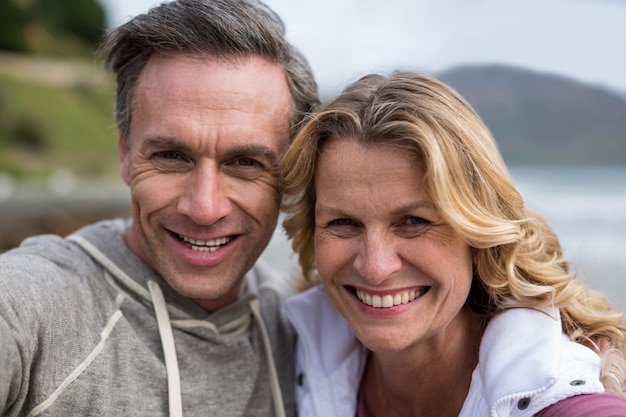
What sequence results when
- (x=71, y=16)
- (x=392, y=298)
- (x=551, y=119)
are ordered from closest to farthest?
(x=392, y=298), (x=551, y=119), (x=71, y=16)

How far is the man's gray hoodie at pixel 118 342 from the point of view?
2373 mm

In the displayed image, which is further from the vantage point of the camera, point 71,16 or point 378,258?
point 71,16

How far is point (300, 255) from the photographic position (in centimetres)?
333

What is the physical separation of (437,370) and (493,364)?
0.36 metres

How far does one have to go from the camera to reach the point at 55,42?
43.2m

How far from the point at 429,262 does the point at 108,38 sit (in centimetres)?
174

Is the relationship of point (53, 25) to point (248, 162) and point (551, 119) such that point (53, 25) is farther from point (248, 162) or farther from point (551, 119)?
point (248, 162)

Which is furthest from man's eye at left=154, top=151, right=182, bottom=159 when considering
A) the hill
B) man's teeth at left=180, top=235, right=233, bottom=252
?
the hill

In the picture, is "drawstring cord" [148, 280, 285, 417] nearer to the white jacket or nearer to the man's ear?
the white jacket

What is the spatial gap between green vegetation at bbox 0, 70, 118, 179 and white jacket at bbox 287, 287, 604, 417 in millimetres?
26622

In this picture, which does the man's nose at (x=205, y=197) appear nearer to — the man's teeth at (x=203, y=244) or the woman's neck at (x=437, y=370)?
the man's teeth at (x=203, y=244)

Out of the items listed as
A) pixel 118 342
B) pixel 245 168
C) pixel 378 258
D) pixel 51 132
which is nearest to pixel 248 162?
pixel 245 168

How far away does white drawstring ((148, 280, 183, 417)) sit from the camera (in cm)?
267

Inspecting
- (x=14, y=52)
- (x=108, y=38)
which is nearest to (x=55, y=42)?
(x=14, y=52)
